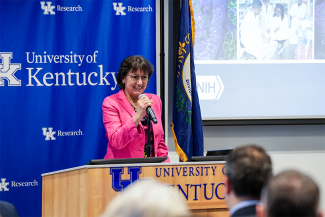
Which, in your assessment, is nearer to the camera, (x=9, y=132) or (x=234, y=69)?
(x=9, y=132)

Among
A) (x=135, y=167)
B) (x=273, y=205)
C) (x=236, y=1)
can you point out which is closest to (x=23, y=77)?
(x=135, y=167)

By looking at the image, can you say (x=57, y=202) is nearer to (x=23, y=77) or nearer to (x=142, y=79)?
(x=142, y=79)

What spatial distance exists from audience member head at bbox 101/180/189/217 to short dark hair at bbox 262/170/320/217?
0.33 m

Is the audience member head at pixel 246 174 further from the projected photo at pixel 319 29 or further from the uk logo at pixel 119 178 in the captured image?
the projected photo at pixel 319 29

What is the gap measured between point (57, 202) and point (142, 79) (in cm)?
124

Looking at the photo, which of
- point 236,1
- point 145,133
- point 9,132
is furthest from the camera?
point 236,1

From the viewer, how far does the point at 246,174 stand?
121cm

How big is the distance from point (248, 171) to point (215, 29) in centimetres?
285

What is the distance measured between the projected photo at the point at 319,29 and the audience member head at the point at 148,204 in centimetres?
378

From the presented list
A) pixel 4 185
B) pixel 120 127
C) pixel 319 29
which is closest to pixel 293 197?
pixel 120 127

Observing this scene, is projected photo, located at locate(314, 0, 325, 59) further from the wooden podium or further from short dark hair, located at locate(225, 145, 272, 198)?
short dark hair, located at locate(225, 145, 272, 198)

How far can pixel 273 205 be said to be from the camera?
2.81 ft

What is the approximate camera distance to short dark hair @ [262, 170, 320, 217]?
0.83m

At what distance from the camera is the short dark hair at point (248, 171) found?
3.98 feet
